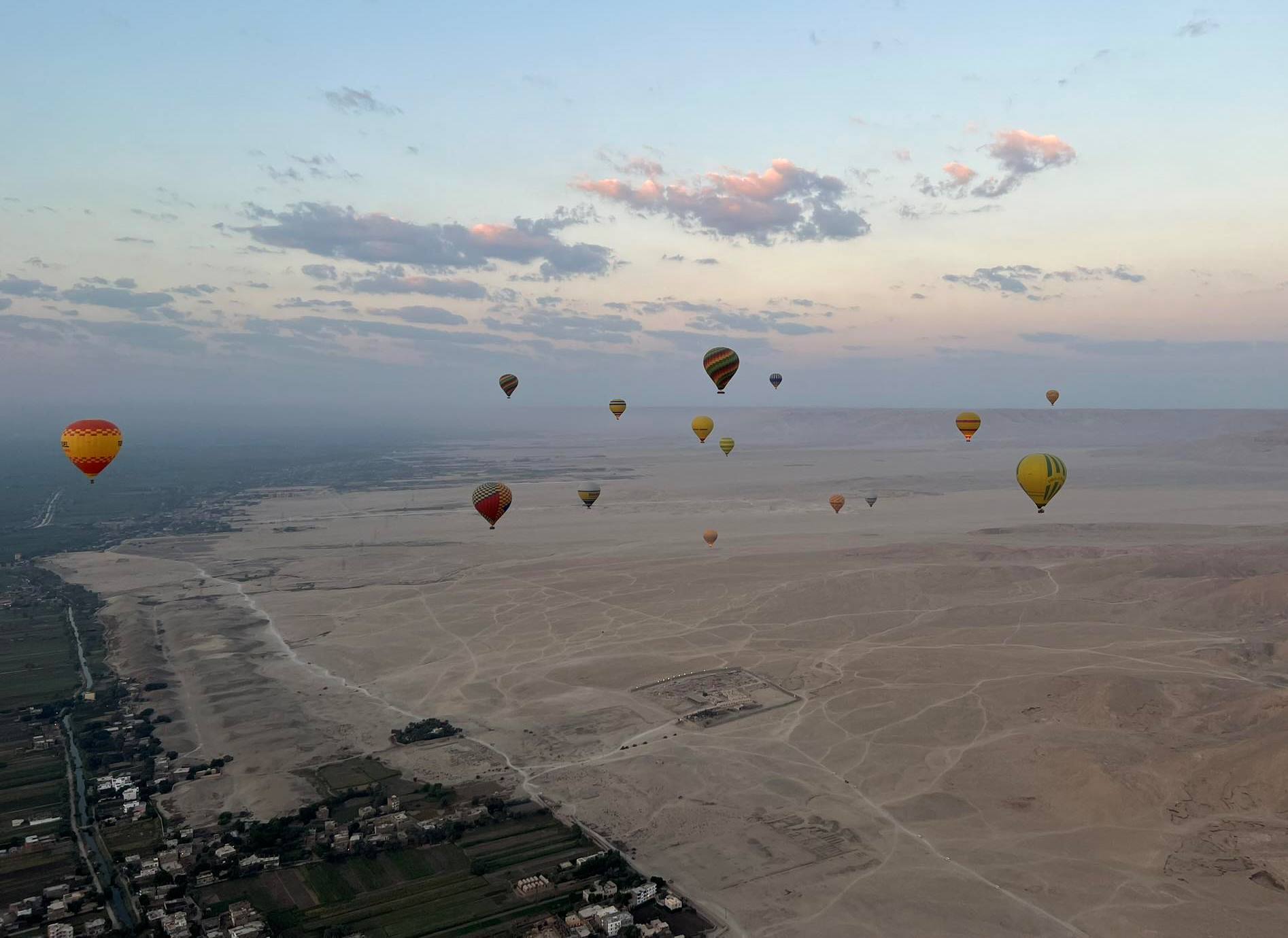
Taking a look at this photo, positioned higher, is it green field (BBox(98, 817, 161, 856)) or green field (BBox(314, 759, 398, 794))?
green field (BBox(314, 759, 398, 794))

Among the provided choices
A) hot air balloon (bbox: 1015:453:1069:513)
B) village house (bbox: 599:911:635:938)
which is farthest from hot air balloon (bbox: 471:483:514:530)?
village house (bbox: 599:911:635:938)

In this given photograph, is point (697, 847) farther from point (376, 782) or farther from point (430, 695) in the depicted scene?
point (430, 695)

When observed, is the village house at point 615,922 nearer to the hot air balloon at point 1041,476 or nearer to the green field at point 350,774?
the green field at point 350,774

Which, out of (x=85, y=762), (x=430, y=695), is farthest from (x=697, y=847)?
(x=85, y=762)

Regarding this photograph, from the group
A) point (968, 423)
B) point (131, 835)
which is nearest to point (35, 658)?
point (131, 835)

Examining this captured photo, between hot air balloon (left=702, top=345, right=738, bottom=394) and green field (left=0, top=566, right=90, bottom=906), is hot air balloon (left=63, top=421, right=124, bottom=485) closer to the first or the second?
green field (left=0, top=566, right=90, bottom=906)

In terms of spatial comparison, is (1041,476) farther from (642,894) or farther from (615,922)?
(615,922)
